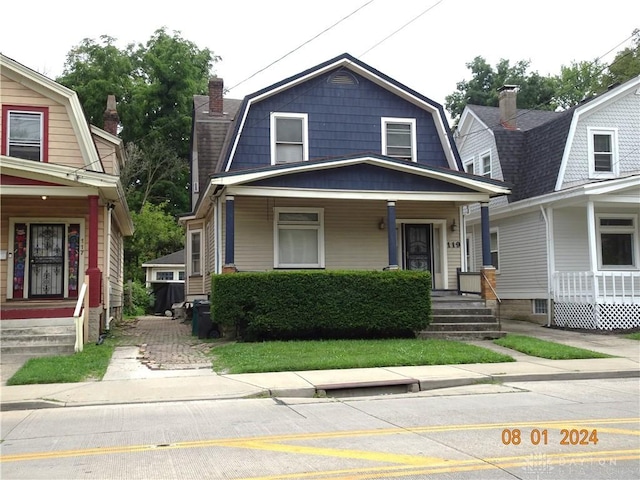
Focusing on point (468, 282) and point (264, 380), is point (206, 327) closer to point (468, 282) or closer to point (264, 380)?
point (264, 380)

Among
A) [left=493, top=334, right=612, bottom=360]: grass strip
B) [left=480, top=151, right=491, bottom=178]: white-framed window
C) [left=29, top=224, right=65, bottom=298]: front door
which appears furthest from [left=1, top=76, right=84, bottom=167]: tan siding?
[left=480, top=151, right=491, bottom=178]: white-framed window

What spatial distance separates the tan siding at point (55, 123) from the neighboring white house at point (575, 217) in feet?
46.3

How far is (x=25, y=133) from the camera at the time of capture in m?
16.2

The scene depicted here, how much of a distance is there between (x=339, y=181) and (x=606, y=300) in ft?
27.6

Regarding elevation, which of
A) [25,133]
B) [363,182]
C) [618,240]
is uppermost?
[25,133]

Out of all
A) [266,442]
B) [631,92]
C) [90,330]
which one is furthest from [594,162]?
[266,442]

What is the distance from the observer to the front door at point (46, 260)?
54.1 ft

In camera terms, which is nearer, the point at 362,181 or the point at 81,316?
the point at 81,316

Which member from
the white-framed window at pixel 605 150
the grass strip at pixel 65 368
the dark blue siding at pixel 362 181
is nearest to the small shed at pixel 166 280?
the dark blue siding at pixel 362 181

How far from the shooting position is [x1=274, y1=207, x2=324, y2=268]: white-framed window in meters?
18.0

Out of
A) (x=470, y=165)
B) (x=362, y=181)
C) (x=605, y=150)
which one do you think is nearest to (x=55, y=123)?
(x=362, y=181)

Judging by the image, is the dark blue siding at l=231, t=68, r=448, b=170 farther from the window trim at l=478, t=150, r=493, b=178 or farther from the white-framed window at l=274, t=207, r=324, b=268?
the window trim at l=478, t=150, r=493, b=178

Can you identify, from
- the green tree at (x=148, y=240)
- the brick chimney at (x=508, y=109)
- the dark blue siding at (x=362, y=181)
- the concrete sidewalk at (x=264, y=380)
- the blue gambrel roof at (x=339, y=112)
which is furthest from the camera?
the green tree at (x=148, y=240)
